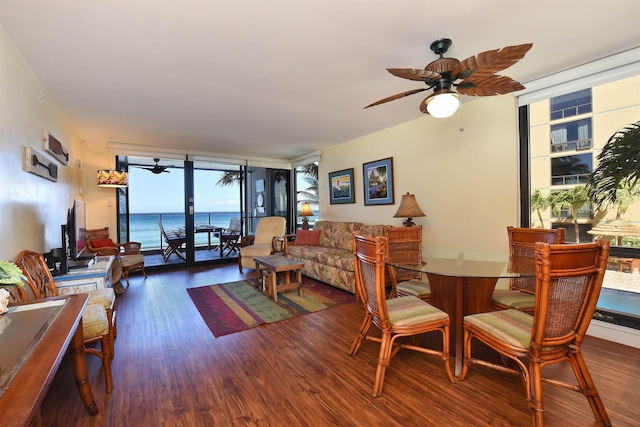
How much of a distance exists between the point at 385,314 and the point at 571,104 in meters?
2.80

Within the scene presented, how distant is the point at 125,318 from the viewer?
3.03 metres

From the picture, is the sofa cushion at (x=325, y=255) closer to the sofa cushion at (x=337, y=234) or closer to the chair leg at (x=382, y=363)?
the sofa cushion at (x=337, y=234)

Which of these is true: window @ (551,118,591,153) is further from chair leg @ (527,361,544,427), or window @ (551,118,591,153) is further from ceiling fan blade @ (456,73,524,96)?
chair leg @ (527,361,544,427)

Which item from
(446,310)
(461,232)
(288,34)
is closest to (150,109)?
(288,34)

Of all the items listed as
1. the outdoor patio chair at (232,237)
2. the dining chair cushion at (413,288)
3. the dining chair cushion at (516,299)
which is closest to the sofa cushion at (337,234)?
the dining chair cushion at (413,288)

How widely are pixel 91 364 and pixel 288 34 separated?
2.86 m

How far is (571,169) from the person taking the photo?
108 inches

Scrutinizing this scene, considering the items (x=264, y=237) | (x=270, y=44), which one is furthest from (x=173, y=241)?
(x=270, y=44)

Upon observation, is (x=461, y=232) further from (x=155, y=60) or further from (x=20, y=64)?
(x=20, y=64)

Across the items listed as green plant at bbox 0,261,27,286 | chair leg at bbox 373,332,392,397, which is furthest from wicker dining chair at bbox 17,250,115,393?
chair leg at bbox 373,332,392,397

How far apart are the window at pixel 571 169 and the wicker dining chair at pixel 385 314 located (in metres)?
2.09

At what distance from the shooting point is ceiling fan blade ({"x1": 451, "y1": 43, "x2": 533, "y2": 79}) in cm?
154

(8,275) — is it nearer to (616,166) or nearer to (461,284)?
(461,284)

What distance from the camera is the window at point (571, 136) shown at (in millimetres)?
2666
